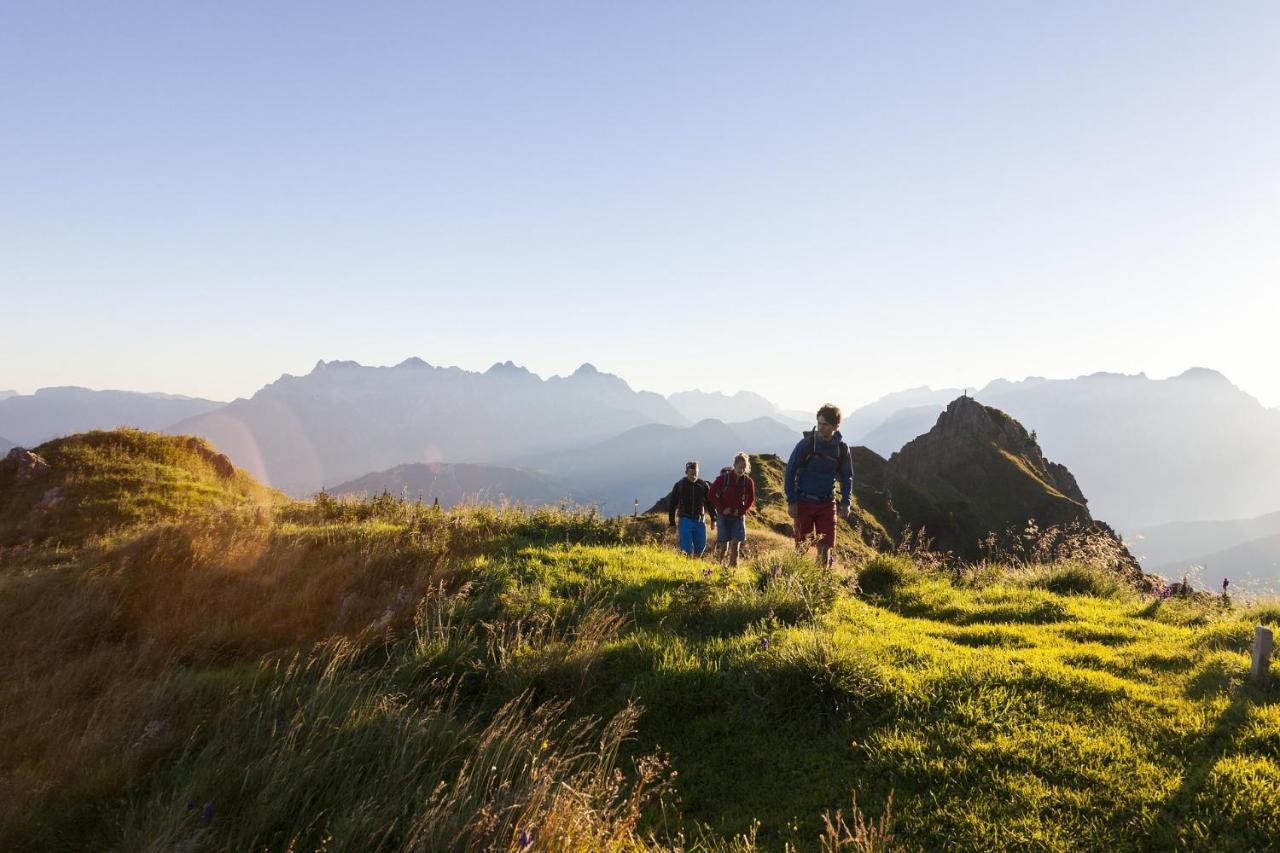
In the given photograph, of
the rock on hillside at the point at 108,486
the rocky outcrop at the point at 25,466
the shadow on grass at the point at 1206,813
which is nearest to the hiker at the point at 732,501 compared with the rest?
the shadow on grass at the point at 1206,813

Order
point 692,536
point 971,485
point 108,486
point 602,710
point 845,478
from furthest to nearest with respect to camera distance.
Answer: point 971,485 → point 108,486 → point 692,536 → point 845,478 → point 602,710

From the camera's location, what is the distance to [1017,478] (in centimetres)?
6569

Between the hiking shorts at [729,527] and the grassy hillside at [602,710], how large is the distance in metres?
3.19

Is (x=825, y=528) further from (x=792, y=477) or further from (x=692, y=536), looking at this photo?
(x=692, y=536)

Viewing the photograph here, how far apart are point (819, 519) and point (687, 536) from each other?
3.22 metres

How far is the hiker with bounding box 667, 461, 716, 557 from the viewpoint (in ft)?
42.5

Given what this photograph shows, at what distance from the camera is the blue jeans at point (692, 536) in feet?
42.7

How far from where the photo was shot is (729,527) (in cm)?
1241

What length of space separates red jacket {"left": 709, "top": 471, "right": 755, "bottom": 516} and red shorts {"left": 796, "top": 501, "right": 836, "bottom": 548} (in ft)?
4.39

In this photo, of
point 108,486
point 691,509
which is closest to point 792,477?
point 691,509

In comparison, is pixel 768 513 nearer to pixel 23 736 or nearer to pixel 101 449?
pixel 101 449

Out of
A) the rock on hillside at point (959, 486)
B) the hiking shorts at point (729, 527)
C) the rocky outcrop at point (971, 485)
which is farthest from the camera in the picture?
the rocky outcrop at point (971, 485)

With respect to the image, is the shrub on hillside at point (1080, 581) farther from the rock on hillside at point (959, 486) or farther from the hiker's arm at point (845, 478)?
the rock on hillside at point (959, 486)

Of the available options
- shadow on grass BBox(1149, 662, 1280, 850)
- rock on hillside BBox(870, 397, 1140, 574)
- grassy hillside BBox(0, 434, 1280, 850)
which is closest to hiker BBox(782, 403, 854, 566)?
grassy hillside BBox(0, 434, 1280, 850)
